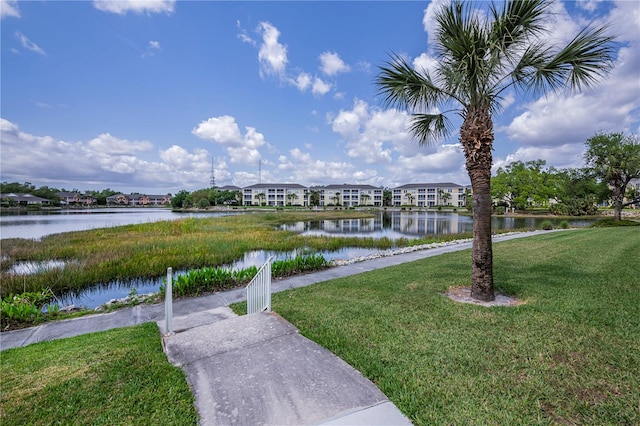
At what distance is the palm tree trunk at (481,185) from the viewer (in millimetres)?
5535

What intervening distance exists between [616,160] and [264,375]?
3385 centimetres

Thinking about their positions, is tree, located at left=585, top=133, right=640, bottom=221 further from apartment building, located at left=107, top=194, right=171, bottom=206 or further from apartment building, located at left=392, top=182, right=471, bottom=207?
apartment building, located at left=107, top=194, right=171, bottom=206

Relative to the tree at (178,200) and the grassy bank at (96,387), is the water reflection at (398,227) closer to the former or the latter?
the grassy bank at (96,387)

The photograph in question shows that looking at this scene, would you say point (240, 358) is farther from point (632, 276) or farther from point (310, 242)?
point (310, 242)

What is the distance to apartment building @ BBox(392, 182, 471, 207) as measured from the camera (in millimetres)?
104500

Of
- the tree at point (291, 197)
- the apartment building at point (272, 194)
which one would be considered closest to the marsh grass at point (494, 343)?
the tree at point (291, 197)

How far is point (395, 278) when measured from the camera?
7.54m

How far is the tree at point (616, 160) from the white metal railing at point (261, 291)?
1273 inches

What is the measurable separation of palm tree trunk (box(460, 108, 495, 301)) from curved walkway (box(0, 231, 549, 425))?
3633 mm

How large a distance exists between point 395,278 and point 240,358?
4.97 metres

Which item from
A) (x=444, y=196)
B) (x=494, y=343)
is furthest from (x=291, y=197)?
(x=494, y=343)

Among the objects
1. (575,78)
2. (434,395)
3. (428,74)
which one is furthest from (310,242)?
(434,395)

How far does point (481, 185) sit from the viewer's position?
18.3 ft

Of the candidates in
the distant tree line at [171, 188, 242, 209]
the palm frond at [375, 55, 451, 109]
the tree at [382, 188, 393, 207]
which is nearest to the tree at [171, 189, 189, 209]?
the distant tree line at [171, 188, 242, 209]
